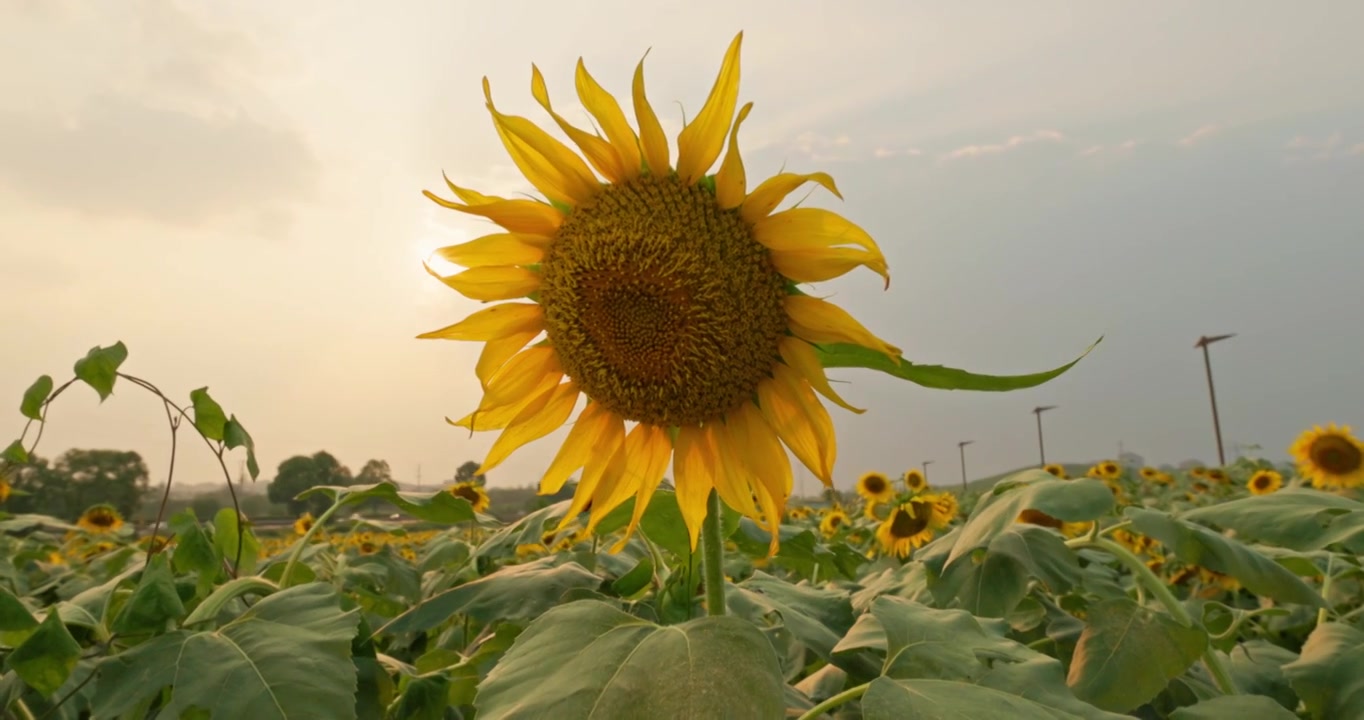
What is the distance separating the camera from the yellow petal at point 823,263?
1.68 m

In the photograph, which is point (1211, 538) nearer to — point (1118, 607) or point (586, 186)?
point (1118, 607)

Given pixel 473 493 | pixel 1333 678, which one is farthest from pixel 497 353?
pixel 473 493

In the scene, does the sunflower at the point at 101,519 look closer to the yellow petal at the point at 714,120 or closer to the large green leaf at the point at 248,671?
the large green leaf at the point at 248,671


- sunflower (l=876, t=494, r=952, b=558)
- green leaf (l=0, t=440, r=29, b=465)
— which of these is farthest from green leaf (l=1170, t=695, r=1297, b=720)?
sunflower (l=876, t=494, r=952, b=558)

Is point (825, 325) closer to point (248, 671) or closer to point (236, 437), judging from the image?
point (248, 671)

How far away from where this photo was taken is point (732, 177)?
1706 millimetres

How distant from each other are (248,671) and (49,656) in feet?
1.29

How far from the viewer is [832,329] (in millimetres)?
1732

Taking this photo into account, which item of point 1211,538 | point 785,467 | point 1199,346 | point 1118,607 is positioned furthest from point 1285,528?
point 1199,346

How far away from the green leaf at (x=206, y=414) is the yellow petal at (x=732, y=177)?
144 cm

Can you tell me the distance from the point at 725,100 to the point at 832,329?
0.51 meters

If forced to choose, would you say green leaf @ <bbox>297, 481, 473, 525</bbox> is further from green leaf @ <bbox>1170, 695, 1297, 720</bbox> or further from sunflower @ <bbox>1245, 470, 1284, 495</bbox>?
sunflower @ <bbox>1245, 470, 1284, 495</bbox>

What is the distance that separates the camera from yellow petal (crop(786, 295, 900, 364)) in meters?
1.66

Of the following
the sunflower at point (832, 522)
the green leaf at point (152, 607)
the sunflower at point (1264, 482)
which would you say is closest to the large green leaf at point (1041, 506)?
the green leaf at point (152, 607)
